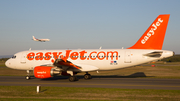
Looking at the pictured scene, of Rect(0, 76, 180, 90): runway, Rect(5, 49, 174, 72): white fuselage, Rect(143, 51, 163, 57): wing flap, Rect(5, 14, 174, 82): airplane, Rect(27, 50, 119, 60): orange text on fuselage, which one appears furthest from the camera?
Rect(27, 50, 119, 60): orange text on fuselage

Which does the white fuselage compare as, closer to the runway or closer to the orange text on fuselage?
the orange text on fuselage

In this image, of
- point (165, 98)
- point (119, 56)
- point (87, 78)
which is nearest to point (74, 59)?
point (87, 78)

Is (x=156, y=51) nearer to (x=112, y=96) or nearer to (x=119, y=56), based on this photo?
(x=119, y=56)

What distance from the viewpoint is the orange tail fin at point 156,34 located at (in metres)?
22.5

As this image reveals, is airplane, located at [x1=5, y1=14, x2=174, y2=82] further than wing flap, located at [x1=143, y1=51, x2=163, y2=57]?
Yes

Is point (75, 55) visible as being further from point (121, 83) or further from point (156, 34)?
point (156, 34)

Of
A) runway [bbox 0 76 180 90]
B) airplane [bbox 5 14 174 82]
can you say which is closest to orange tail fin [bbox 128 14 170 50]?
airplane [bbox 5 14 174 82]

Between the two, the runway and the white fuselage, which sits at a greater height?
the white fuselage

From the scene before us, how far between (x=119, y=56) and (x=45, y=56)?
1009cm

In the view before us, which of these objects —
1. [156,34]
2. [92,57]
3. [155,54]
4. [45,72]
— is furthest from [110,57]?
[45,72]

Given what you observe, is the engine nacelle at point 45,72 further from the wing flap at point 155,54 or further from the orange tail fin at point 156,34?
the orange tail fin at point 156,34

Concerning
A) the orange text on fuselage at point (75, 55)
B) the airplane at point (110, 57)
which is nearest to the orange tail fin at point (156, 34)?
the airplane at point (110, 57)

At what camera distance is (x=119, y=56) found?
75.3 ft

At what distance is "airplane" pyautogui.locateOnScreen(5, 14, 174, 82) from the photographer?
71.2 feet
